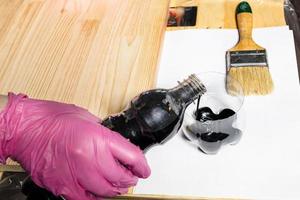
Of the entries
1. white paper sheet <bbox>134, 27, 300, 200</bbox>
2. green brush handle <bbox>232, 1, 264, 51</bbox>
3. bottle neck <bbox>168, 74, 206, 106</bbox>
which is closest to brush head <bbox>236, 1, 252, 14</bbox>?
green brush handle <bbox>232, 1, 264, 51</bbox>

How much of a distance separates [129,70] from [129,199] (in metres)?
0.29

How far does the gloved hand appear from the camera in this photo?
0.60 meters

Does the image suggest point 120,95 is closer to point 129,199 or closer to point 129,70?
point 129,70

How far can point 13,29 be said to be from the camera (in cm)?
99

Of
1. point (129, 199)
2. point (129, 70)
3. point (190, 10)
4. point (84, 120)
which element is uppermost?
point (190, 10)

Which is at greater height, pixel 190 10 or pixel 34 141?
pixel 190 10

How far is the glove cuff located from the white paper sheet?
0.23 m

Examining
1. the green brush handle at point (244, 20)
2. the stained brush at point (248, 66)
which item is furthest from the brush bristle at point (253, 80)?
the green brush handle at point (244, 20)

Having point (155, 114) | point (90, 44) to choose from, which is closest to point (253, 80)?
point (155, 114)

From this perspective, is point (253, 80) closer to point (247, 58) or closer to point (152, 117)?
point (247, 58)

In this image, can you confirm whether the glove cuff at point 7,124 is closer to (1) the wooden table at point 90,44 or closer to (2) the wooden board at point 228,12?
(1) the wooden table at point 90,44

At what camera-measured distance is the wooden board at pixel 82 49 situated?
842mm

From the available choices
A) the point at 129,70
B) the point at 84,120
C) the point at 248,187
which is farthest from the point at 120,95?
the point at 248,187

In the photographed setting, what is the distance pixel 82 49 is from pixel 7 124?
0.33m
